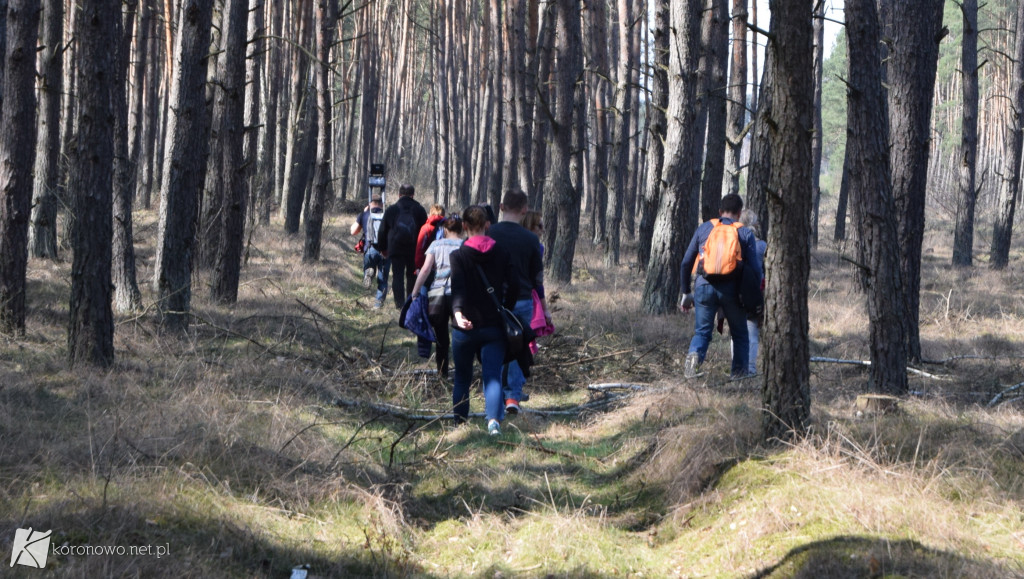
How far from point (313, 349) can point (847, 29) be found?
5929mm

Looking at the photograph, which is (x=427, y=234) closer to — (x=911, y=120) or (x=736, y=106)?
(x=911, y=120)

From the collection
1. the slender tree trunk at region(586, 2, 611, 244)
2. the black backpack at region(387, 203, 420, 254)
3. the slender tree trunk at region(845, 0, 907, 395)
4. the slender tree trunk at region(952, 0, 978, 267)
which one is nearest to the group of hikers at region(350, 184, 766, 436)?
the slender tree trunk at region(845, 0, 907, 395)

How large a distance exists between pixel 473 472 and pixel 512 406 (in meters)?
1.54

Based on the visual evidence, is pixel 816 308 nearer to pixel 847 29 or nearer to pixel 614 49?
pixel 847 29

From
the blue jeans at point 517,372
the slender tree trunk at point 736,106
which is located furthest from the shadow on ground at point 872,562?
the slender tree trunk at point 736,106

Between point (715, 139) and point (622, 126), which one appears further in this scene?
point (622, 126)

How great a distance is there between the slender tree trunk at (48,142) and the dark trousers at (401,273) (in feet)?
16.4

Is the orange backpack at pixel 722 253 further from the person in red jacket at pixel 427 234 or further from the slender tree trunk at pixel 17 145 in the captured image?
the slender tree trunk at pixel 17 145

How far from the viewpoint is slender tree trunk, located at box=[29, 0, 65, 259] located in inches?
471

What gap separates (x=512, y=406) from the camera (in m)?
7.29

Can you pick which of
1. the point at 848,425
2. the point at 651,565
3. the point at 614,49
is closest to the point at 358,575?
the point at 651,565

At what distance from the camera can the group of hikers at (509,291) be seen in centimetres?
659

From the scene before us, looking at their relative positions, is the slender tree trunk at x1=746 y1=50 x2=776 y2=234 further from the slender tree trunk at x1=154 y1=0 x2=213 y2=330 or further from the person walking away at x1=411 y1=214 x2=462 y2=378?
the slender tree trunk at x1=154 y1=0 x2=213 y2=330

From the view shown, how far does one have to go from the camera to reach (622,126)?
69.8 ft
